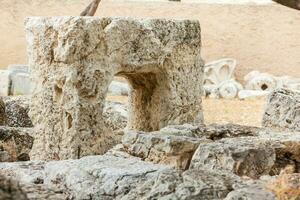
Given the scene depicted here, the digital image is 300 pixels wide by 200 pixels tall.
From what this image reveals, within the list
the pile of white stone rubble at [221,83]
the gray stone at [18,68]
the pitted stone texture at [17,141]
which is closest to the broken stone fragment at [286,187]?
the pitted stone texture at [17,141]

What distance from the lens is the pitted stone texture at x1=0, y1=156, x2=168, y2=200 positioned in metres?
3.89

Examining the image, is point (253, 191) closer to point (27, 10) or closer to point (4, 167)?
point (4, 167)

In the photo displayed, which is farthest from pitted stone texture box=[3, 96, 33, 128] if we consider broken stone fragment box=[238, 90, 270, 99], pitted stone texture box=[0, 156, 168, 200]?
broken stone fragment box=[238, 90, 270, 99]

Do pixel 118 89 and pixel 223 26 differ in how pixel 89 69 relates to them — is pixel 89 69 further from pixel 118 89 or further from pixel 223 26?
pixel 223 26

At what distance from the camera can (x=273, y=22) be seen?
66.4ft

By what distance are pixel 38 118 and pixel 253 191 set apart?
446cm

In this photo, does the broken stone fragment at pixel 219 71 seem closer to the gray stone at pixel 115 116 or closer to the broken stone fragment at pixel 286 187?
the gray stone at pixel 115 116

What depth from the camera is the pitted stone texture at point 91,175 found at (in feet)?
12.8

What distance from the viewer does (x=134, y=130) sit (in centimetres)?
691

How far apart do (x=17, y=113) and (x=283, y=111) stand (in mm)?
4402

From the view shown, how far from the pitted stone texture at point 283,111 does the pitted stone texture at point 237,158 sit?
2.00 metres

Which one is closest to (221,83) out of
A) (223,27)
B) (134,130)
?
(223,27)

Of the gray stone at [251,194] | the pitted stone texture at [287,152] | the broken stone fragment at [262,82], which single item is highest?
the gray stone at [251,194]

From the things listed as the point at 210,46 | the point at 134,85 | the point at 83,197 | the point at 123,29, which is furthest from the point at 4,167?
the point at 210,46
